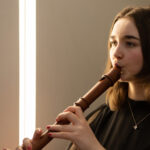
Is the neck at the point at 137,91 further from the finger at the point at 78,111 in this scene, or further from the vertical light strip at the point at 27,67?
the vertical light strip at the point at 27,67

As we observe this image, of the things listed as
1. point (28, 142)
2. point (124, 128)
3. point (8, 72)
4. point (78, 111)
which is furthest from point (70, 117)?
point (8, 72)

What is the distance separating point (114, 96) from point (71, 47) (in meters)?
0.34

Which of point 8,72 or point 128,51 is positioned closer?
point 128,51

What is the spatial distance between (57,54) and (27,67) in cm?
15

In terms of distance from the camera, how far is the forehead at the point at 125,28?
0.76 m

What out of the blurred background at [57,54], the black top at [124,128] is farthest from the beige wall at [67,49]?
the black top at [124,128]

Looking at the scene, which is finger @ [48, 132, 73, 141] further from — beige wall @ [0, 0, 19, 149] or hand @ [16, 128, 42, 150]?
beige wall @ [0, 0, 19, 149]

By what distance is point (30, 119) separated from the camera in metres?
1.09

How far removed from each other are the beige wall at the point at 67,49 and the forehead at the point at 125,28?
34cm

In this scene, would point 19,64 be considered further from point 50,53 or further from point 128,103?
point 128,103

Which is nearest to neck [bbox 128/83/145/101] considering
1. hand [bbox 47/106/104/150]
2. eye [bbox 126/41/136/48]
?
eye [bbox 126/41/136/48]

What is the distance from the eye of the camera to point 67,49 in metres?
1.11

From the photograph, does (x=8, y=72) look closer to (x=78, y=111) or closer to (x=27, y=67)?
(x=27, y=67)

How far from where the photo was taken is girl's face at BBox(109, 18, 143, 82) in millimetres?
759
